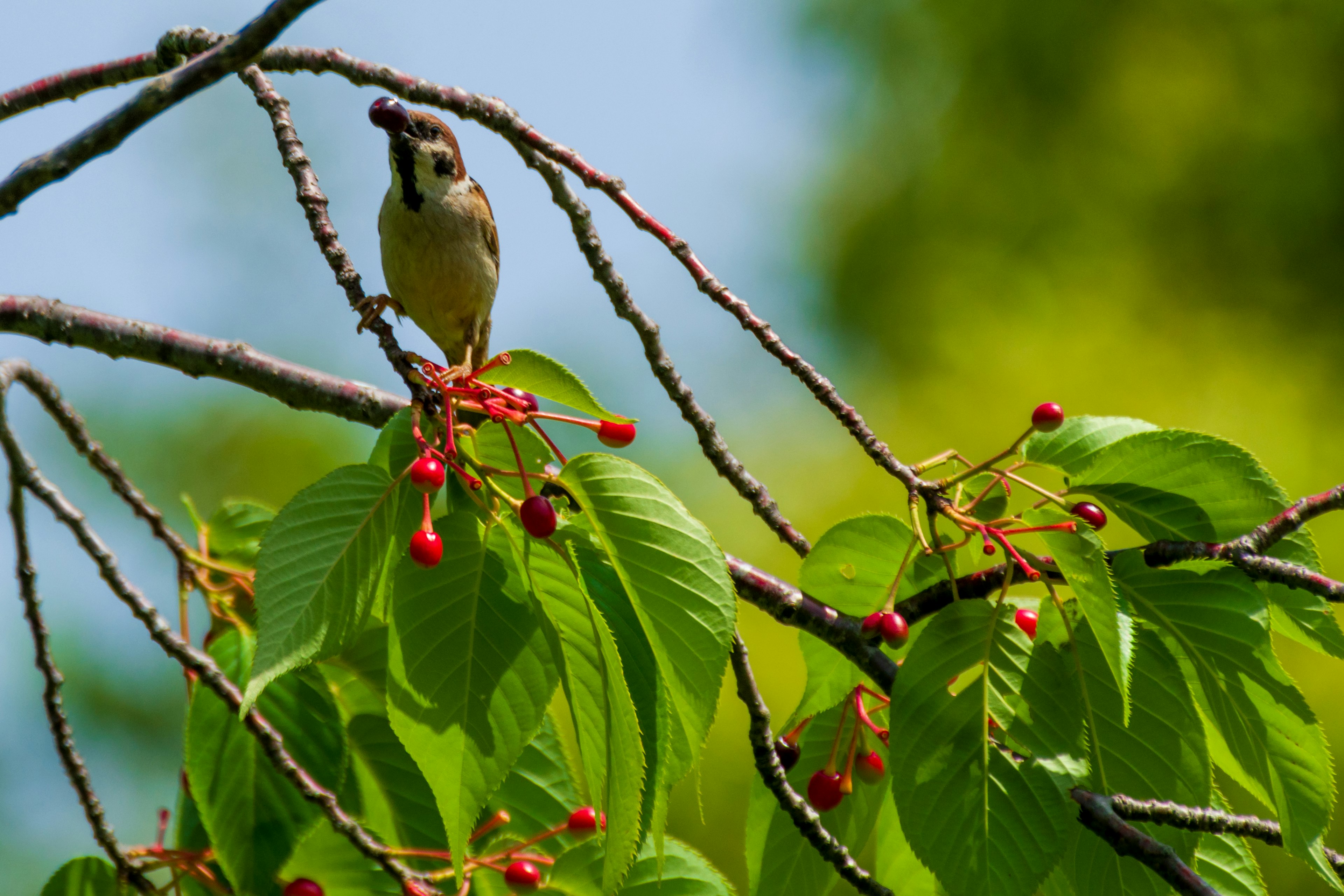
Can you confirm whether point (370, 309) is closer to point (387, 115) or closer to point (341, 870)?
point (387, 115)

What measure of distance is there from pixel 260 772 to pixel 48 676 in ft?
1.66

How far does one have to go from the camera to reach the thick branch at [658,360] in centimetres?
164

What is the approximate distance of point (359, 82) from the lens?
1717mm

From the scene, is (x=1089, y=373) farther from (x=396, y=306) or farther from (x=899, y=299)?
(x=396, y=306)

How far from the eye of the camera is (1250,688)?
4.24 ft

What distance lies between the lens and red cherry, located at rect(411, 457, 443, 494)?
1.12 m

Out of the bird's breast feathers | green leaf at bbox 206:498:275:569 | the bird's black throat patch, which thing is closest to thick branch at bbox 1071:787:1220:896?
green leaf at bbox 206:498:275:569

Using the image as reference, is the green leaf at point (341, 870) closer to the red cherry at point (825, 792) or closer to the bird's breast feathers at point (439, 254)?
the red cherry at point (825, 792)

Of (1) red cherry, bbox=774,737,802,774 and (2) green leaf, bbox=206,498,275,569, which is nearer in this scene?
(1) red cherry, bbox=774,737,802,774

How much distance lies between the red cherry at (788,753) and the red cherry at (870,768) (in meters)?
0.08

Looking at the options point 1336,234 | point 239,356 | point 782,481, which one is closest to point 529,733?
point 239,356

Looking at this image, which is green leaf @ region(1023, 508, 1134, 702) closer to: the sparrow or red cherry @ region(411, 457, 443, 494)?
red cherry @ region(411, 457, 443, 494)

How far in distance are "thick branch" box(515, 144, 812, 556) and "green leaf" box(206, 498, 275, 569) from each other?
72 cm

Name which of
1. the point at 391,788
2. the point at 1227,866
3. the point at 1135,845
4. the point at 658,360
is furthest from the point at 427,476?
the point at 1227,866
